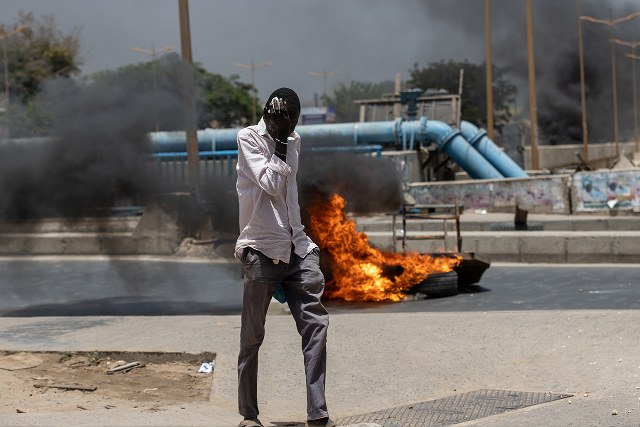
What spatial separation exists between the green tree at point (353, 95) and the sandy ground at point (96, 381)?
34257 mm

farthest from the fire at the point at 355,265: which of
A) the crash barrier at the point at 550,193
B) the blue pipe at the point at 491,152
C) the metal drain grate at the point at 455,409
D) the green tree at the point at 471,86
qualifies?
the green tree at the point at 471,86

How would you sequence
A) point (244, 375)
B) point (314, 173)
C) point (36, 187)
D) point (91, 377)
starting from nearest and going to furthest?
point (244, 375), point (91, 377), point (36, 187), point (314, 173)

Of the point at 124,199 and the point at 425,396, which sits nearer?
the point at 425,396

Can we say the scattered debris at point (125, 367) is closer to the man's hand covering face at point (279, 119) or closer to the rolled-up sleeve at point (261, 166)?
the rolled-up sleeve at point (261, 166)

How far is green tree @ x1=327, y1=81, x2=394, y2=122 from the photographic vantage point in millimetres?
44478

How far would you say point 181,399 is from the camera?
6.98 meters

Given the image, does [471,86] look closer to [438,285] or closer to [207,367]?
[438,285]

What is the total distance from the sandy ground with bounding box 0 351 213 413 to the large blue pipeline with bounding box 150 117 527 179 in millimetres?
25157

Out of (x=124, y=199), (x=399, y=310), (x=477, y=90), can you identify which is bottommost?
(x=399, y=310)

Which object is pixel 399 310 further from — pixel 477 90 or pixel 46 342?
pixel 477 90

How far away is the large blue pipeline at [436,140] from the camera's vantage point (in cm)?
3434

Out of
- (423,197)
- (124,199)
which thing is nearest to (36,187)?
(124,199)

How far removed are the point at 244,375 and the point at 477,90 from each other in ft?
231

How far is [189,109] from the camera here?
578 inches
